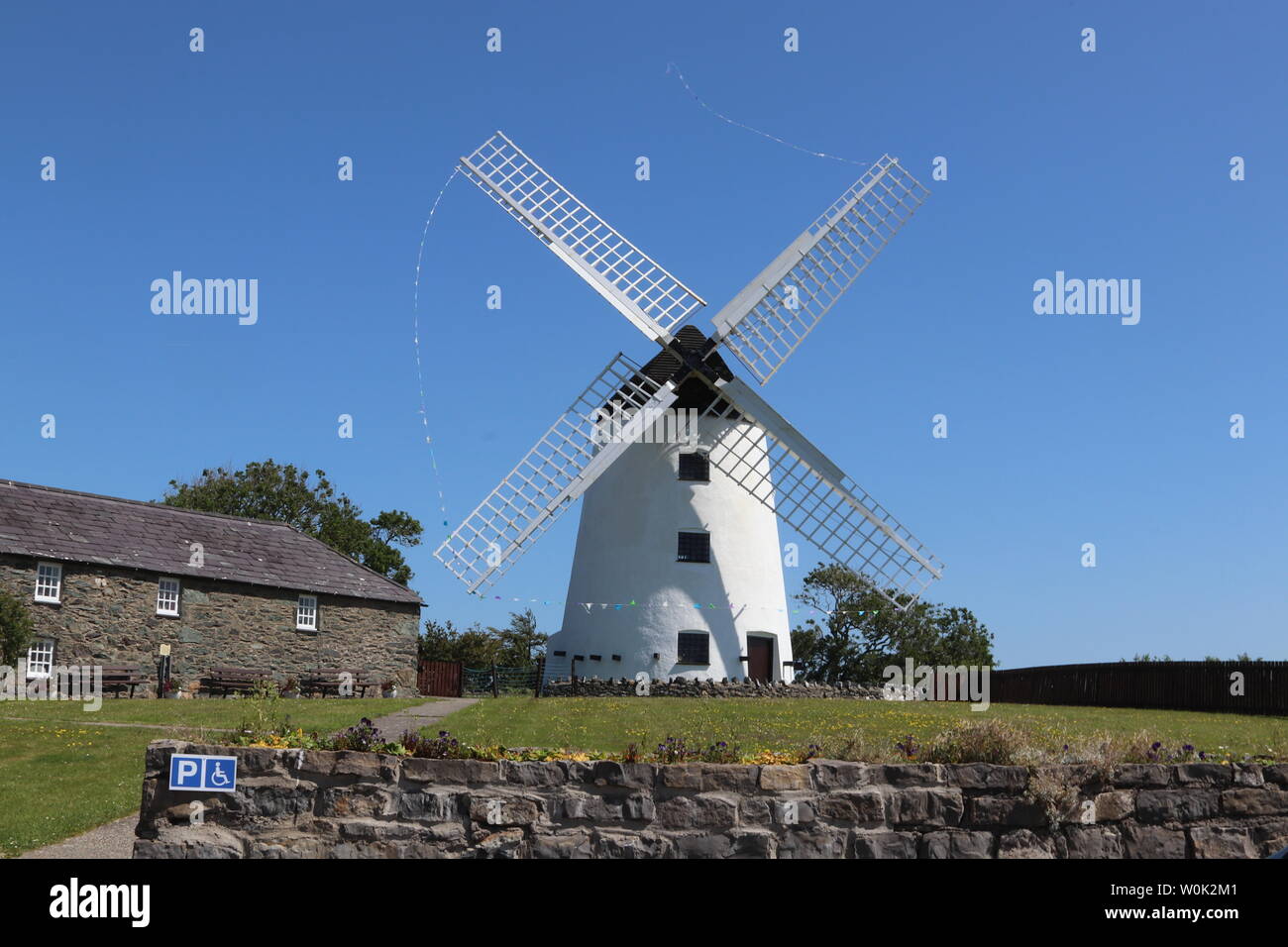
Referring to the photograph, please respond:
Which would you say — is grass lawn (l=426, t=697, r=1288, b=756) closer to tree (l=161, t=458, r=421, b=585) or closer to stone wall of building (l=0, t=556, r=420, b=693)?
stone wall of building (l=0, t=556, r=420, b=693)

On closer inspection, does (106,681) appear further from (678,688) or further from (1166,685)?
(1166,685)

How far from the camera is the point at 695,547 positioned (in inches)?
1228

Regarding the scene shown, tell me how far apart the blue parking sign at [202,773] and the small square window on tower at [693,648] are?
69.3ft

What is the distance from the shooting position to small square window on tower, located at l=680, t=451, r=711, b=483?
1238 inches

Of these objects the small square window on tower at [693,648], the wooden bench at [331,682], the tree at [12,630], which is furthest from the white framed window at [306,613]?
the small square window on tower at [693,648]

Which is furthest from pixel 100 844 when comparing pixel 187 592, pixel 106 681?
pixel 187 592

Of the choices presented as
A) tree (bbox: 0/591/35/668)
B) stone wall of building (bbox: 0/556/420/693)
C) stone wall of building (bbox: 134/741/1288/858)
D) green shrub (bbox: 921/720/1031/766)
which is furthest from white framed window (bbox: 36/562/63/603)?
green shrub (bbox: 921/720/1031/766)

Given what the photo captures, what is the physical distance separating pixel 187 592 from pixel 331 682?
4947 millimetres

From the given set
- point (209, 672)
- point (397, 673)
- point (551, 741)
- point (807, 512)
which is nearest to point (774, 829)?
point (551, 741)

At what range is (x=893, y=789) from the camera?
10.2 meters

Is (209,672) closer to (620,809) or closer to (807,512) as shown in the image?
(807,512)

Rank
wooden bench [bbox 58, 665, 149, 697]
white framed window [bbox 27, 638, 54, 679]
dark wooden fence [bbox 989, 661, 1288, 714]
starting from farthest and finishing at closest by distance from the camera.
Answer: white framed window [bbox 27, 638, 54, 679]
wooden bench [bbox 58, 665, 149, 697]
dark wooden fence [bbox 989, 661, 1288, 714]

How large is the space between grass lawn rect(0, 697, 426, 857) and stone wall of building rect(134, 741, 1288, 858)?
1565 mm
